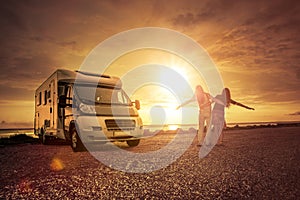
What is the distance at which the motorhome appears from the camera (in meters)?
9.41

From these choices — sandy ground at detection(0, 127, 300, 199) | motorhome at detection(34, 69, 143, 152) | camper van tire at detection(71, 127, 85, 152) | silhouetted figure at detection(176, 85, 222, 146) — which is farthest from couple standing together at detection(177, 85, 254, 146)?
camper van tire at detection(71, 127, 85, 152)

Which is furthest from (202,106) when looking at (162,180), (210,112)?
(162,180)

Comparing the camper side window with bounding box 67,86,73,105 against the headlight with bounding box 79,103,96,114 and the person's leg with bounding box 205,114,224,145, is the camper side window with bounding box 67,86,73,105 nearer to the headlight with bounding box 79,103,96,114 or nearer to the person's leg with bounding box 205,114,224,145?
the headlight with bounding box 79,103,96,114

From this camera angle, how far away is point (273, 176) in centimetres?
552

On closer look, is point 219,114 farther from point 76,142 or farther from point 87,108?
point 76,142

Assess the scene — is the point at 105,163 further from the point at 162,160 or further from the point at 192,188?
the point at 192,188

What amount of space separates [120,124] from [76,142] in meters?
1.53

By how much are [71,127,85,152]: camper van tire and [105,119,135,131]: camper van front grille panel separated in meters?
0.98

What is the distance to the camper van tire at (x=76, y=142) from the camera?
937cm

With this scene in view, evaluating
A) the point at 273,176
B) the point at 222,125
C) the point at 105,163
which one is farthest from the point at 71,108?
the point at 273,176

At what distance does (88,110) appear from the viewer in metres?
9.56

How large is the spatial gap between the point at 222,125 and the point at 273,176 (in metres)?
5.38

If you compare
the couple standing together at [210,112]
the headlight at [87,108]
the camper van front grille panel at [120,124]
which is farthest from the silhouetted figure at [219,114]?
the headlight at [87,108]

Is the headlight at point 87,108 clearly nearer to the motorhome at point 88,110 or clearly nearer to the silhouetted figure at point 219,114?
the motorhome at point 88,110
